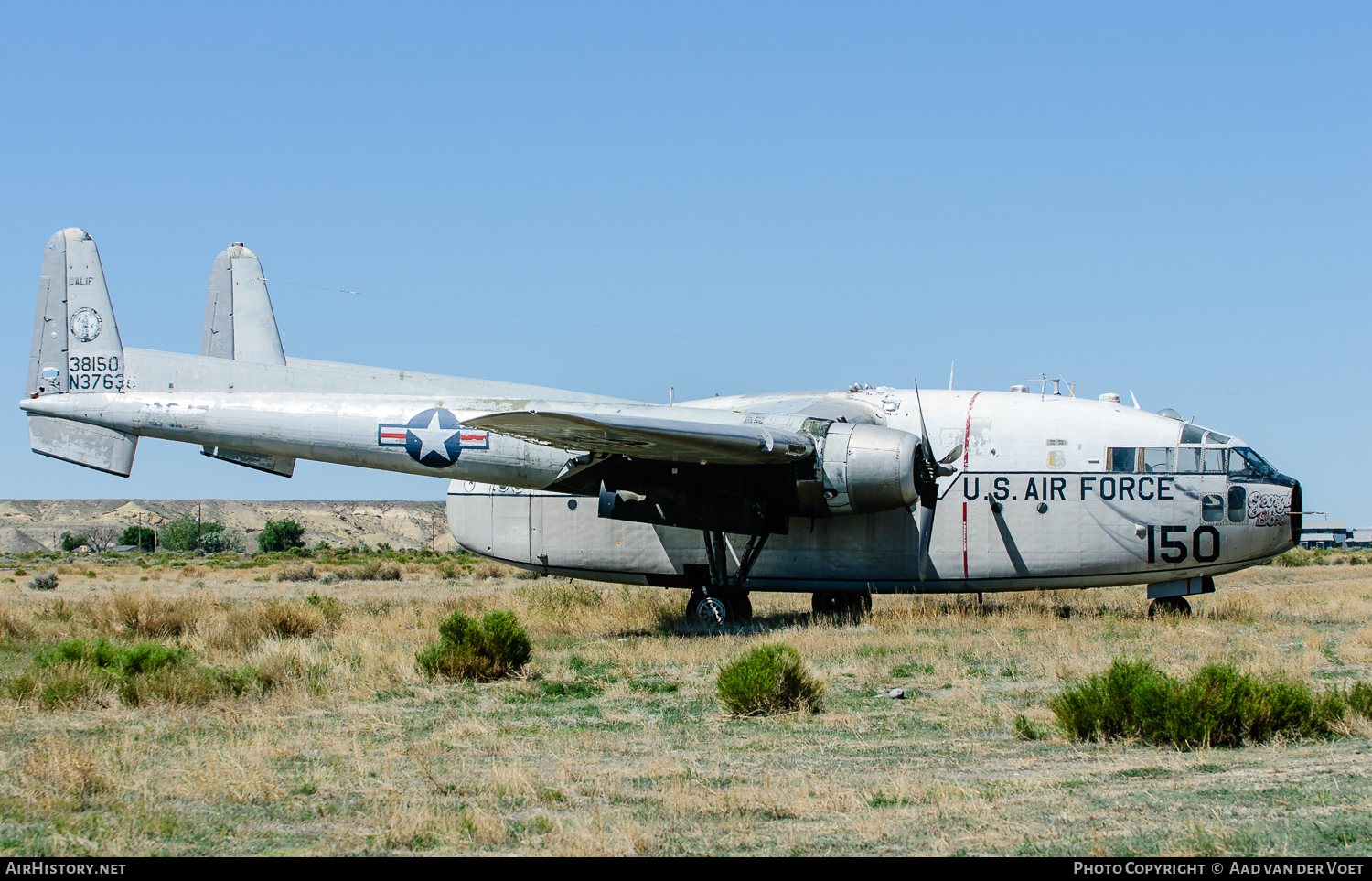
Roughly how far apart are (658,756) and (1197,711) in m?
4.07

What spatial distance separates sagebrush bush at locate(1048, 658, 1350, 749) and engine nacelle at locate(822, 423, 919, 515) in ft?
23.9

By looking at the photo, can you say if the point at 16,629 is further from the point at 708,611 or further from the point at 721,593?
the point at 721,593

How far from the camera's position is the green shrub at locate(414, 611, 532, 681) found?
13.3m

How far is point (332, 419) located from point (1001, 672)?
11583 millimetres

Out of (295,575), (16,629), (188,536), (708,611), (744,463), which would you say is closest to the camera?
(744,463)

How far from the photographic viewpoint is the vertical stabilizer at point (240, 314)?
2106cm

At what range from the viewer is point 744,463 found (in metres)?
16.8

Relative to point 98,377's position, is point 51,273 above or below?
above

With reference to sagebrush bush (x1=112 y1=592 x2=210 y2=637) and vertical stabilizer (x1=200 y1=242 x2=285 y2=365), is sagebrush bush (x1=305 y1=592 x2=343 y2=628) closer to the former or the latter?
sagebrush bush (x1=112 y1=592 x2=210 y2=637)

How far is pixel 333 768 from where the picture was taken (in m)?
8.30

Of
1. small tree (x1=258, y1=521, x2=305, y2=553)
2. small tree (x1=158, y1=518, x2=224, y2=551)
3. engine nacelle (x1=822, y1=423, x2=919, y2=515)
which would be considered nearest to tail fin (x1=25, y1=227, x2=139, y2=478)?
engine nacelle (x1=822, y1=423, x2=919, y2=515)

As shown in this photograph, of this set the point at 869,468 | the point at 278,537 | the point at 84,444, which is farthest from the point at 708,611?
the point at 278,537
